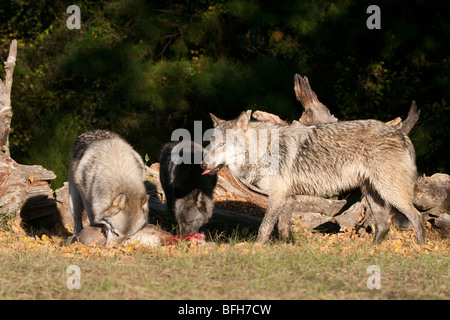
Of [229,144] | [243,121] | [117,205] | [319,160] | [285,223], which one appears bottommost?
[285,223]

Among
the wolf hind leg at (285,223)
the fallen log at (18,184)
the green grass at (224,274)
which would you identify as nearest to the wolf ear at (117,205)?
the green grass at (224,274)

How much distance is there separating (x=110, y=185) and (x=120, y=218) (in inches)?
16.6

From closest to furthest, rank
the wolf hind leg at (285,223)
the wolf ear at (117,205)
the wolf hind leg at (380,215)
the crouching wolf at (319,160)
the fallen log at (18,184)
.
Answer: the wolf ear at (117,205), the crouching wolf at (319,160), the wolf hind leg at (380,215), the wolf hind leg at (285,223), the fallen log at (18,184)

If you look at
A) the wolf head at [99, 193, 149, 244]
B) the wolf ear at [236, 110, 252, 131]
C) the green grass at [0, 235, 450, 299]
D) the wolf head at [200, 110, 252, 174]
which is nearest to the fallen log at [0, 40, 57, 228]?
the green grass at [0, 235, 450, 299]

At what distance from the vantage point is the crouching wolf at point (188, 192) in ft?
22.0

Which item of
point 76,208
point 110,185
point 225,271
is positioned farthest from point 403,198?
point 76,208

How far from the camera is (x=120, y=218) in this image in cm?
547

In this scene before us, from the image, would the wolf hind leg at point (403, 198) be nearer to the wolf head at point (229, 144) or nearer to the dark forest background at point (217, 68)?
the wolf head at point (229, 144)

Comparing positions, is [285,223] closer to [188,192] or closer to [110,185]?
[188,192]

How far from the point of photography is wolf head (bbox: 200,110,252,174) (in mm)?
6043

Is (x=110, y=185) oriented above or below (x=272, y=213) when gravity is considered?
above

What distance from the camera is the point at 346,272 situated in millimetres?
4578

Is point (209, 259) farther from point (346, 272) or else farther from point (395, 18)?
point (395, 18)

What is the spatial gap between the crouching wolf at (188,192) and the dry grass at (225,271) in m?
0.88
